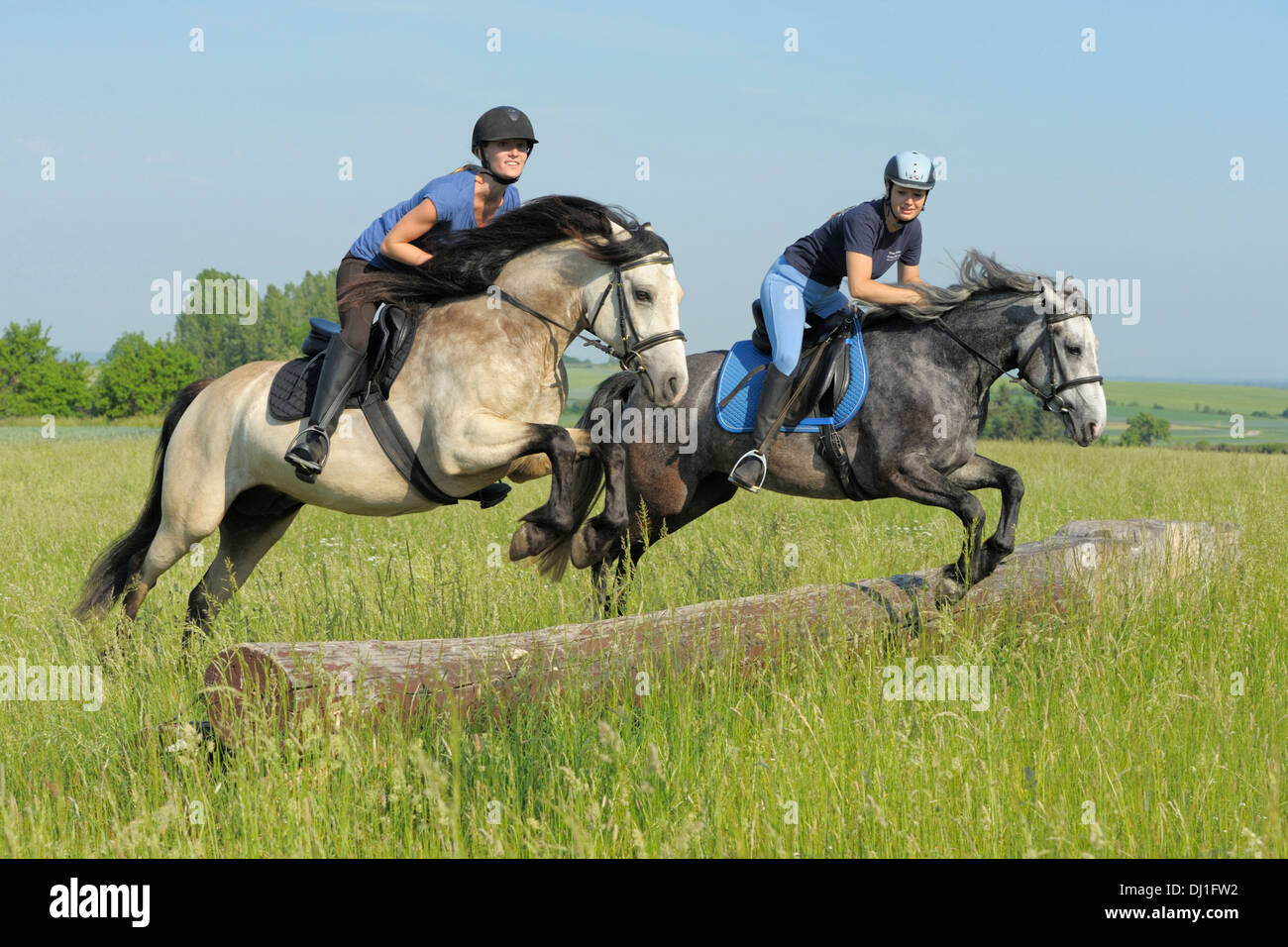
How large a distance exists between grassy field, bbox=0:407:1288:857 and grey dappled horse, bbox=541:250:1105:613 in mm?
658

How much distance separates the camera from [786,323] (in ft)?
21.3

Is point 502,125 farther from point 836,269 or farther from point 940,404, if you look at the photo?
point 940,404

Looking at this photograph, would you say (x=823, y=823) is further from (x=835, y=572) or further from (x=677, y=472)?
(x=677, y=472)

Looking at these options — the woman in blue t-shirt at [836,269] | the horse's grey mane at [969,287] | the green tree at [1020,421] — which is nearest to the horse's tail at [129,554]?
the woman in blue t-shirt at [836,269]

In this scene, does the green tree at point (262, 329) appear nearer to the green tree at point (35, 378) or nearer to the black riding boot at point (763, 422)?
the green tree at point (35, 378)

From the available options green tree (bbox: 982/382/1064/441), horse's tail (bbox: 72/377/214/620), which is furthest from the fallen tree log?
green tree (bbox: 982/382/1064/441)

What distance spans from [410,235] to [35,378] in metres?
72.4

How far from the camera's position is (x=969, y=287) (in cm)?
659

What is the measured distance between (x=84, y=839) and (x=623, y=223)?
12.1 ft

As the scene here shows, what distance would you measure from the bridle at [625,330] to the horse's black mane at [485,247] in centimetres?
30

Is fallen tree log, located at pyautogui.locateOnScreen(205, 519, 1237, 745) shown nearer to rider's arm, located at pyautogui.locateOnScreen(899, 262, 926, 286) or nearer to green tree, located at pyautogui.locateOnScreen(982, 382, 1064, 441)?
rider's arm, located at pyautogui.locateOnScreen(899, 262, 926, 286)

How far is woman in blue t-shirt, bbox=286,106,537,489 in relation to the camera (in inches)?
205

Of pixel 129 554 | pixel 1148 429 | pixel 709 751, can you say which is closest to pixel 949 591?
pixel 709 751
